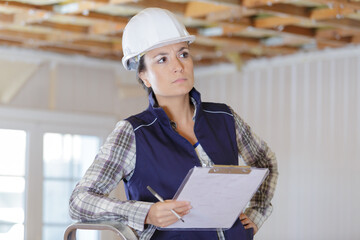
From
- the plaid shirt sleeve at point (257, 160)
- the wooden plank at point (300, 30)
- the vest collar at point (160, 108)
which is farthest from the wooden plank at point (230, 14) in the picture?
the vest collar at point (160, 108)

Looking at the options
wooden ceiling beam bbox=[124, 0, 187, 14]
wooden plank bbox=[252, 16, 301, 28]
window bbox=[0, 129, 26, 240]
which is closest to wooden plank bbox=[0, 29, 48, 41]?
window bbox=[0, 129, 26, 240]

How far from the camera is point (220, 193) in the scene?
4.84 feet

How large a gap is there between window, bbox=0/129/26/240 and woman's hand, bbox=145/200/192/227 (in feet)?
19.4

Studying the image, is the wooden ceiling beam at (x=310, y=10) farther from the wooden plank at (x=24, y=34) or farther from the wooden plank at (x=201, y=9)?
the wooden plank at (x=24, y=34)

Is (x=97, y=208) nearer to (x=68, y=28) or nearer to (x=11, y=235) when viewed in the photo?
(x=68, y=28)

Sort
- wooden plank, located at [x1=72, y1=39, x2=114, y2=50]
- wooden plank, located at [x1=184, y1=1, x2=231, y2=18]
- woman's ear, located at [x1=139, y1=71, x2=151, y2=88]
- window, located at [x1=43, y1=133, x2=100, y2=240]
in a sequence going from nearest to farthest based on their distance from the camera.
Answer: woman's ear, located at [x1=139, y1=71, x2=151, y2=88] < wooden plank, located at [x1=184, y1=1, x2=231, y2=18] < wooden plank, located at [x1=72, y1=39, x2=114, y2=50] < window, located at [x1=43, y1=133, x2=100, y2=240]

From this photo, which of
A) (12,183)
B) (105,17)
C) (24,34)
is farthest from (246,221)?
(12,183)

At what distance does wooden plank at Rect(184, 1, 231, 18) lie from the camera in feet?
17.7

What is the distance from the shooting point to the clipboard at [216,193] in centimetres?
140

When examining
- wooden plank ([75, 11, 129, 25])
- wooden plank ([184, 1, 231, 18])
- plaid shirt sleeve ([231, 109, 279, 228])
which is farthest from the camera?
wooden plank ([75, 11, 129, 25])

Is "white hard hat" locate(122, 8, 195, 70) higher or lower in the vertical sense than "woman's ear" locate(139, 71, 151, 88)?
higher

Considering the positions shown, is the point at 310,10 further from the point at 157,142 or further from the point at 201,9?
the point at 157,142

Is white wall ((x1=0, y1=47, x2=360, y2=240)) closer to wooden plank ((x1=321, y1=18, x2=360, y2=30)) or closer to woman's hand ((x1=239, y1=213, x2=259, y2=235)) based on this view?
wooden plank ((x1=321, y1=18, x2=360, y2=30))

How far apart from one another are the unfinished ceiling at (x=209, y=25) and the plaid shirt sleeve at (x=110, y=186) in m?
3.41
